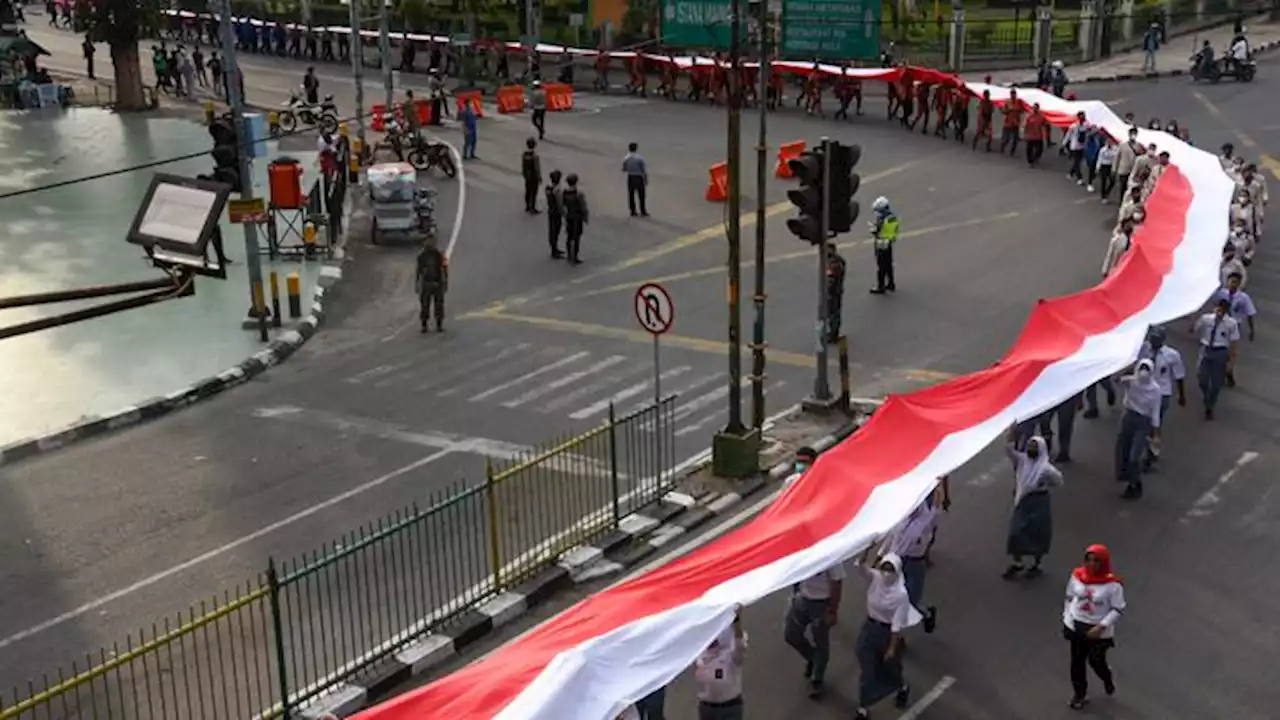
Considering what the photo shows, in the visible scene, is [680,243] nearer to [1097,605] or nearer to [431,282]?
[431,282]

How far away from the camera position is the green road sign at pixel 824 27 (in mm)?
19641

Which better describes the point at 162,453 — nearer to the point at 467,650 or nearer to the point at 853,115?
the point at 467,650

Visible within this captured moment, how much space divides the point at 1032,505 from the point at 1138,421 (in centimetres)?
265

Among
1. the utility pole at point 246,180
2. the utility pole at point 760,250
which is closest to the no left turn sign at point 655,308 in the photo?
the utility pole at point 760,250

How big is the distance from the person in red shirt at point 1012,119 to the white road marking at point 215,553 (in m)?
22.1

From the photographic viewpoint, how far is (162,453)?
1709 cm

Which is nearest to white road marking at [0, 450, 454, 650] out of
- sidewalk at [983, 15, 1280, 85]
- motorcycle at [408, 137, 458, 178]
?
motorcycle at [408, 137, 458, 178]

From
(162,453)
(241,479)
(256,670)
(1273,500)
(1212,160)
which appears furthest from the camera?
(1212,160)

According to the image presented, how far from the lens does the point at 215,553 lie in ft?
45.9

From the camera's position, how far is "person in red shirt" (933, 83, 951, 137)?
3744 centimetres

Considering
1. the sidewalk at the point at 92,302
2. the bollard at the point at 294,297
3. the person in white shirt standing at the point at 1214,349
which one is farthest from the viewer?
the bollard at the point at 294,297

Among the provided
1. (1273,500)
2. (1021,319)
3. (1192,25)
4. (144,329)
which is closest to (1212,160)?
(1021,319)

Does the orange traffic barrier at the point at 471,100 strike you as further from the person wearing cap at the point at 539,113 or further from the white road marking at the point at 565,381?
the white road marking at the point at 565,381

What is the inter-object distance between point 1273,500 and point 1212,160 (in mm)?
11591
